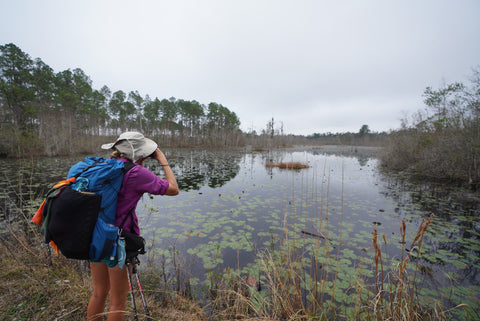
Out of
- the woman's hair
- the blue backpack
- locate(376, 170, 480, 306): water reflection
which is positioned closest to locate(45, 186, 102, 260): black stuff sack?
the blue backpack

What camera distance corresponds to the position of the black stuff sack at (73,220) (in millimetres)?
1273

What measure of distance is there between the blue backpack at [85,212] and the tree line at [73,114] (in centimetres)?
493

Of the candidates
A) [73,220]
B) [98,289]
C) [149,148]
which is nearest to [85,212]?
[73,220]

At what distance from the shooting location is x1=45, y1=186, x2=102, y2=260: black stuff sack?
1273 millimetres

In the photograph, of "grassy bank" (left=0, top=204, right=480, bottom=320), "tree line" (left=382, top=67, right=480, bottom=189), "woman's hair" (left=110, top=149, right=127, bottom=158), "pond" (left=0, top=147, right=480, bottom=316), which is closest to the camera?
"woman's hair" (left=110, top=149, right=127, bottom=158)

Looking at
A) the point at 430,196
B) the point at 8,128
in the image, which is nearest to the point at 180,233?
the point at 430,196

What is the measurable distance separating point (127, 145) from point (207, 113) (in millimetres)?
47665

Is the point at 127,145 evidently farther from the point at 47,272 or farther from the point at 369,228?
the point at 369,228

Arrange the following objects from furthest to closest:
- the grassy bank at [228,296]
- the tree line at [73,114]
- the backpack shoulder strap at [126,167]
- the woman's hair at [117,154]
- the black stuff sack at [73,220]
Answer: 1. the tree line at [73,114]
2. the grassy bank at [228,296]
3. the woman's hair at [117,154]
4. the backpack shoulder strap at [126,167]
5. the black stuff sack at [73,220]

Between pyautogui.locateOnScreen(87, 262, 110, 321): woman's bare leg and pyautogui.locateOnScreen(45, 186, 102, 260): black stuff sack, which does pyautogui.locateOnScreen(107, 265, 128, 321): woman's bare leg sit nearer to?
pyautogui.locateOnScreen(87, 262, 110, 321): woman's bare leg

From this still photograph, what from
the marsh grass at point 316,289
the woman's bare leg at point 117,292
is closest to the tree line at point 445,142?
the marsh grass at point 316,289

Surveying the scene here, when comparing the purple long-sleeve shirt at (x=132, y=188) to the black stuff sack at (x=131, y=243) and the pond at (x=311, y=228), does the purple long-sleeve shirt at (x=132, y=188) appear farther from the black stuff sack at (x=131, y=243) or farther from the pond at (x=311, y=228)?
the pond at (x=311, y=228)

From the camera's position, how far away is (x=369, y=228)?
5.24 metres

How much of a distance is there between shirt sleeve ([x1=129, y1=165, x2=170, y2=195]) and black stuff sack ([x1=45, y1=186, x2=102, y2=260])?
28cm
